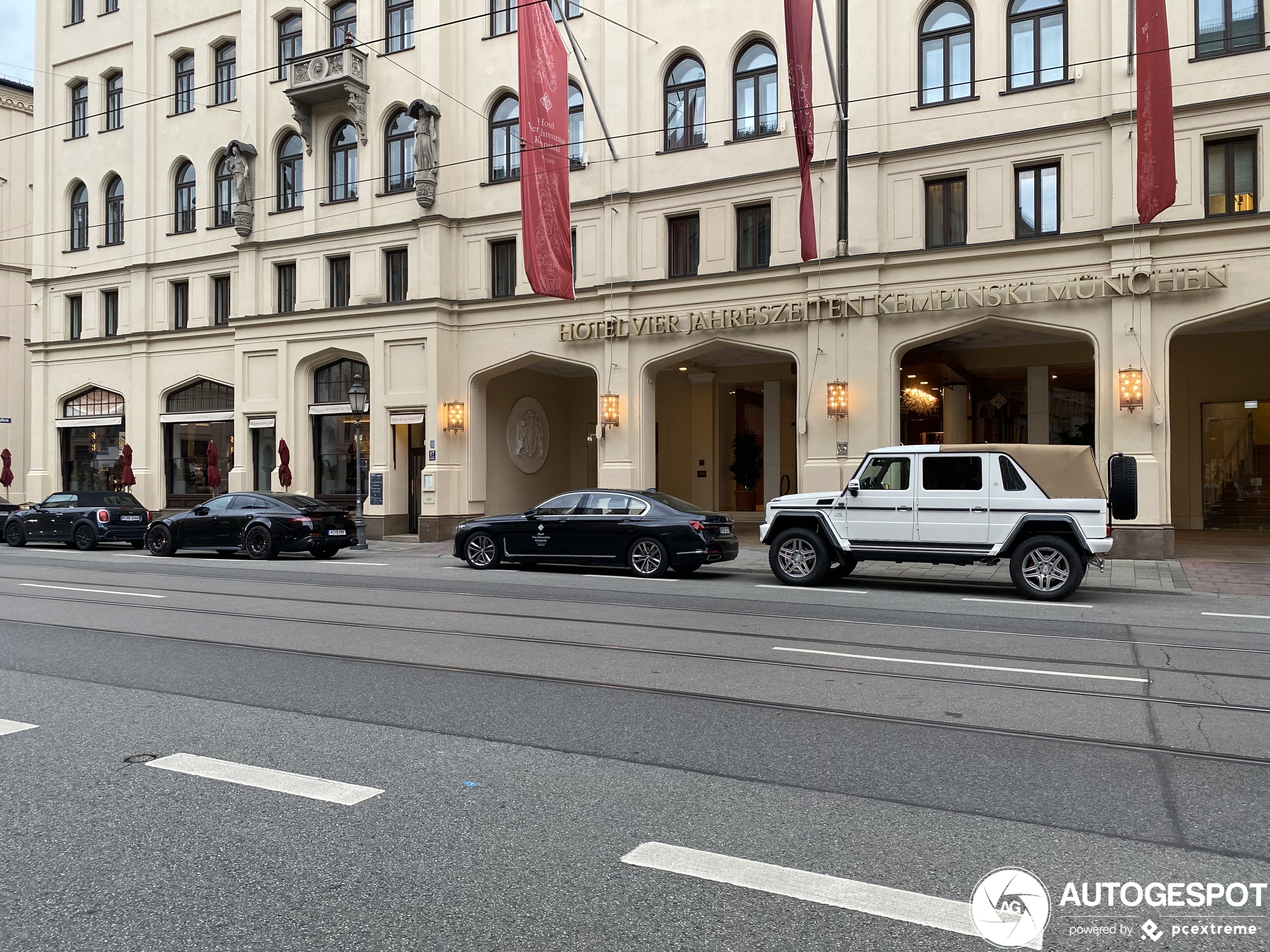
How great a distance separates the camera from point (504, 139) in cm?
2548

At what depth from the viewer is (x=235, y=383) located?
2862 centimetres

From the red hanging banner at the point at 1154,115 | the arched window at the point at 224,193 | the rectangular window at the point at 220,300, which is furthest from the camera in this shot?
the rectangular window at the point at 220,300

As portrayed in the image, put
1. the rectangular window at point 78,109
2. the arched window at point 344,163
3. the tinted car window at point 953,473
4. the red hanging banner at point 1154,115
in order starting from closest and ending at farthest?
the tinted car window at point 953,473 < the red hanging banner at point 1154,115 < the arched window at point 344,163 < the rectangular window at point 78,109

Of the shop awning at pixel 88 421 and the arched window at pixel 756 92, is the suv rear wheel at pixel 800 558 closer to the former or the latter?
the arched window at pixel 756 92

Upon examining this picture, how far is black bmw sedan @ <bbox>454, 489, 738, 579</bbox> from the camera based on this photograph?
16094mm

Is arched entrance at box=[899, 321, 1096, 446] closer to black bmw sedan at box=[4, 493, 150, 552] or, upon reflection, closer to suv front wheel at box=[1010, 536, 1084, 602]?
suv front wheel at box=[1010, 536, 1084, 602]

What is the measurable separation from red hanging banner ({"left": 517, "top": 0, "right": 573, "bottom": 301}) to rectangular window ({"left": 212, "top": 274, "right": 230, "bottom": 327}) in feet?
42.4

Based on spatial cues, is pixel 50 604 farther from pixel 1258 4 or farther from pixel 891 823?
pixel 1258 4

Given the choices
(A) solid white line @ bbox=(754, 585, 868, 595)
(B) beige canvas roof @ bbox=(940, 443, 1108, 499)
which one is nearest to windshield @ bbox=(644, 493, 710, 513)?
(A) solid white line @ bbox=(754, 585, 868, 595)

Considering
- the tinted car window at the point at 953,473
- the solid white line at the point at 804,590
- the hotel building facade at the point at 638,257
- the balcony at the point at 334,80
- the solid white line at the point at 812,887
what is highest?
the balcony at the point at 334,80

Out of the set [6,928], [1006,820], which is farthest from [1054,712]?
[6,928]

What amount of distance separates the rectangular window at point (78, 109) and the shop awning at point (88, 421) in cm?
923

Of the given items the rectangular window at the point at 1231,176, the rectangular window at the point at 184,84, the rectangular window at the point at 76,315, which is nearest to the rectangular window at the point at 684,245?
the rectangular window at the point at 1231,176

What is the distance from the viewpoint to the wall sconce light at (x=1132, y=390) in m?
18.3
